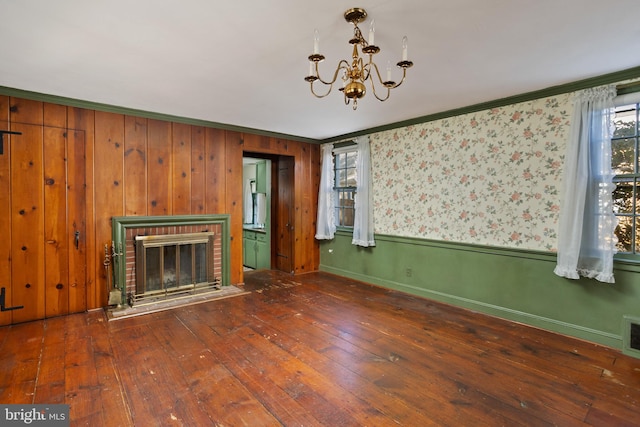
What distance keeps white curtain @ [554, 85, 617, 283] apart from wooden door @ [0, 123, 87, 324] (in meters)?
4.92

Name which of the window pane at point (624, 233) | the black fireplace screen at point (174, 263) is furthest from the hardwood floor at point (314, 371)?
the window pane at point (624, 233)

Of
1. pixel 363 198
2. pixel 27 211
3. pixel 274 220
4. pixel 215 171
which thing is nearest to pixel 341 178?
pixel 363 198

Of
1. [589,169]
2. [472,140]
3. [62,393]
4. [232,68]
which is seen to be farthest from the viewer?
[472,140]

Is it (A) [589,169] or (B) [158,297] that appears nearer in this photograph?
(A) [589,169]

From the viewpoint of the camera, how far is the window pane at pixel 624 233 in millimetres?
2754

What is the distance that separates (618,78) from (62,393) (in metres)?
4.79

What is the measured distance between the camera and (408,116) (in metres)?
4.07

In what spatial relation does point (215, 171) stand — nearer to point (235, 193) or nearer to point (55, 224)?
point (235, 193)

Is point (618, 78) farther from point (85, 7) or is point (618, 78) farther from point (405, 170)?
point (85, 7)

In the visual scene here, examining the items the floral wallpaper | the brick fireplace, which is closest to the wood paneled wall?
the brick fireplace

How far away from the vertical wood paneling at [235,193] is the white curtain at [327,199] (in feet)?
4.64

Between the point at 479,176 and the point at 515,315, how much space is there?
1.53 metres

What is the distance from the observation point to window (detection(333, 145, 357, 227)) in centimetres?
522

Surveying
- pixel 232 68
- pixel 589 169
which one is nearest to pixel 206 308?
pixel 232 68
